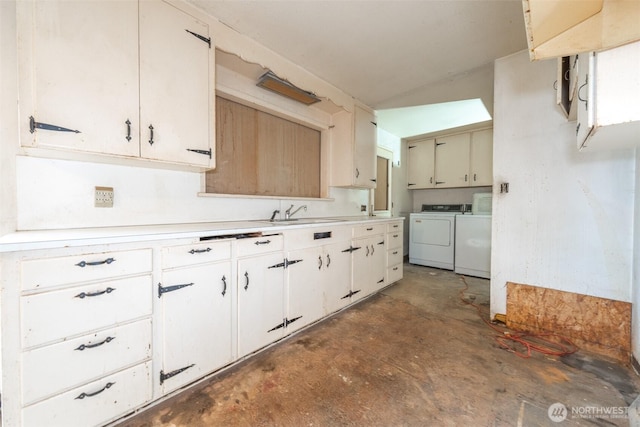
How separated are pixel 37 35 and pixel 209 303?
1.58 metres

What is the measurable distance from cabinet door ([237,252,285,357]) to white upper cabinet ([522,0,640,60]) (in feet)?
6.25

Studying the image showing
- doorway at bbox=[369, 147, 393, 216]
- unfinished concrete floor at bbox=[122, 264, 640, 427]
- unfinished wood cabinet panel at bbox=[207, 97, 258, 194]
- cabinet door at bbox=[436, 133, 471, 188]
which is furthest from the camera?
doorway at bbox=[369, 147, 393, 216]

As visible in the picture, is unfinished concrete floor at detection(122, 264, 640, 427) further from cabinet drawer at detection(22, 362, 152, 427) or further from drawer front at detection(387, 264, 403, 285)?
drawer front at detection(387, 264, 403, 285)

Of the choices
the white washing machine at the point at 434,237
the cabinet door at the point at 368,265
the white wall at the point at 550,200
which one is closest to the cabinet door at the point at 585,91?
the white wall at the point at 550,200

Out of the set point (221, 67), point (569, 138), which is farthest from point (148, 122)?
point (569, 138)

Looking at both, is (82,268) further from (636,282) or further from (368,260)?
(636,282)

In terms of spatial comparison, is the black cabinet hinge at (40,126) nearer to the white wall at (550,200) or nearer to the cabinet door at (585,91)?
the cabinet door at (585,91)

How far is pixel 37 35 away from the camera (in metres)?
1.17

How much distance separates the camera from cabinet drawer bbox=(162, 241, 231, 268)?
4.42 ft

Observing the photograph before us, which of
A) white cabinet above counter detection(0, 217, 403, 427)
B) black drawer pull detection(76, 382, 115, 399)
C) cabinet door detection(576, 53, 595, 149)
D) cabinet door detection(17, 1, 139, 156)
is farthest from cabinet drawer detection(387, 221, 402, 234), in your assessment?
black drawer pull detection(76, 382, 115, 399)

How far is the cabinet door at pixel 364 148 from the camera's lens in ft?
10.6

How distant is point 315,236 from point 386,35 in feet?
5.90

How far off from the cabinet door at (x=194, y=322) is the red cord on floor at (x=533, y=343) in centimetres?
212

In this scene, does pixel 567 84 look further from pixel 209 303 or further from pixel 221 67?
pixel 209 303
